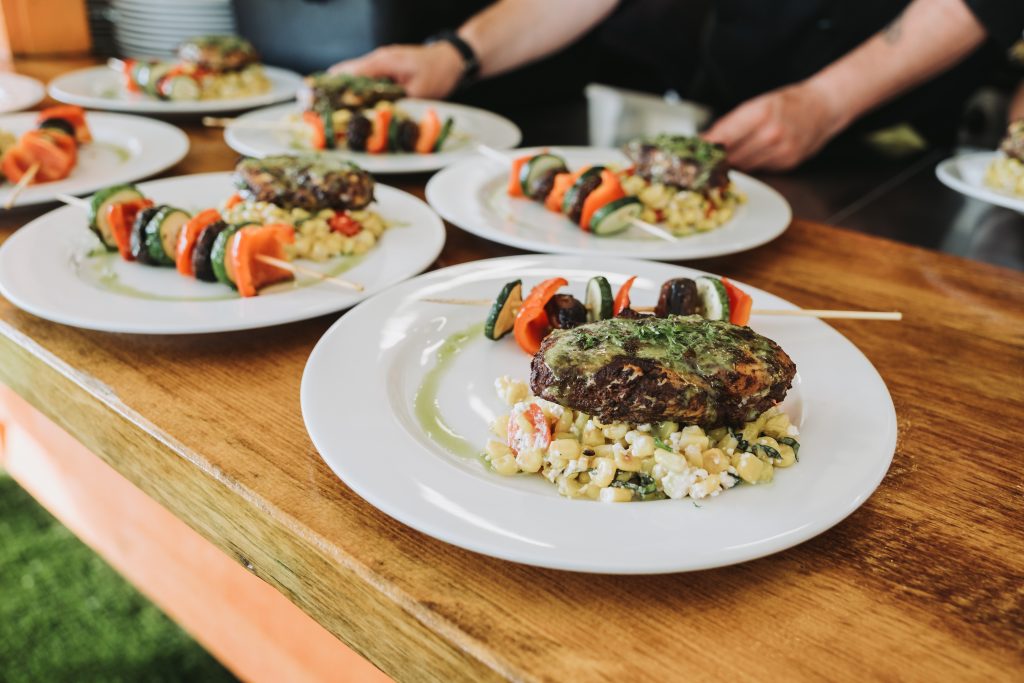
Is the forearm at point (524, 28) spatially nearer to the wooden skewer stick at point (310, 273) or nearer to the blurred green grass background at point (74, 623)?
the wooden skewer stick at point (310, 273)

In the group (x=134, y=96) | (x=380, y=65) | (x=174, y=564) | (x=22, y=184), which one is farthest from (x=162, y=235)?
(x=134, y=96)

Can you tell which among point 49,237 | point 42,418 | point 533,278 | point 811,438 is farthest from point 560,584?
point 49,237

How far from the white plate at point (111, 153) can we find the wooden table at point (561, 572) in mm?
831

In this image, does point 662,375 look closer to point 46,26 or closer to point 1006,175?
point 1006,175

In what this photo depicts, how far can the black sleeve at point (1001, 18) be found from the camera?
336 centimetres

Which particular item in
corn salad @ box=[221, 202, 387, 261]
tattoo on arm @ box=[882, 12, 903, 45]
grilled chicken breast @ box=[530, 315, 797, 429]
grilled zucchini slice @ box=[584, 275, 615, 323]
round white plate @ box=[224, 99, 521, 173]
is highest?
tattoo on arm @ box=[882, 12, 903, 45]

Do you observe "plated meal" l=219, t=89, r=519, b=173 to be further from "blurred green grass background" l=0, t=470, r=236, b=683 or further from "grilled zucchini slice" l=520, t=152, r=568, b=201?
"blurred green grass background" l=0, t=470, r=236, b=683

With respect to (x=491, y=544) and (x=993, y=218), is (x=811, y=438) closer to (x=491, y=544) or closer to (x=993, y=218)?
(x=491, y=544)

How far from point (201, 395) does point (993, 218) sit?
3059 millimetres

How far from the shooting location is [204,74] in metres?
4.14

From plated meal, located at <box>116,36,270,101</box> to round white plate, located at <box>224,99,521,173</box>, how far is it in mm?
560

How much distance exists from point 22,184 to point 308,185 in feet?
2.90

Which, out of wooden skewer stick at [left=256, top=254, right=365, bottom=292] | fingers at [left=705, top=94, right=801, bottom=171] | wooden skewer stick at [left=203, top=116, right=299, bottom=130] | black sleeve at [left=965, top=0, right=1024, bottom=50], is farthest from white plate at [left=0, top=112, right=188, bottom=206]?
black sleeve at [left=965, top=0, right=1024, bottom=50]

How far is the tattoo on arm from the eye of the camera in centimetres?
373
